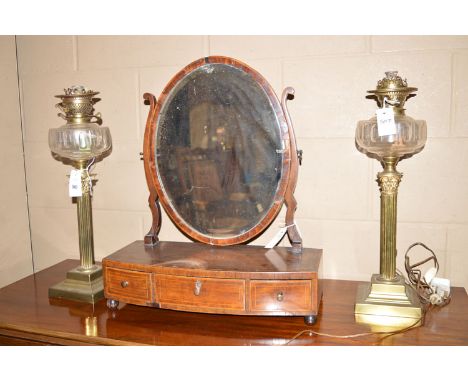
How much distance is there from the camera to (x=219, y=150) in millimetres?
1437

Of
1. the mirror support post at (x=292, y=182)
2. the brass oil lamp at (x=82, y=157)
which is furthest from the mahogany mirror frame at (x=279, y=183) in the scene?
the brass oil lamp at (x=82, y=157)

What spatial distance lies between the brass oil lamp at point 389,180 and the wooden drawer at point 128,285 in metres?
0.59

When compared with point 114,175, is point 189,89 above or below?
above

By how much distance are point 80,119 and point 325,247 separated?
89 centimetres

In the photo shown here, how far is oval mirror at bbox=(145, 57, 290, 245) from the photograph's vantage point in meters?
1.39

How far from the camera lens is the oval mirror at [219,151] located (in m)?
1.39

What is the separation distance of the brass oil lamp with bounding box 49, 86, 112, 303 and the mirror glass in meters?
0.21

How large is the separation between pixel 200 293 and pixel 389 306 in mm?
506

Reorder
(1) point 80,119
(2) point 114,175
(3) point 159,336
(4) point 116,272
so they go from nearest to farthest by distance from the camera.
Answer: (3) point 159,336 → (4) point 116,272 → (1) point 80,119 → (2) point 114,175

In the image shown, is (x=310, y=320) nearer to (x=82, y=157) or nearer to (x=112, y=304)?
(x=112, y=304)

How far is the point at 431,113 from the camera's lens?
142cm

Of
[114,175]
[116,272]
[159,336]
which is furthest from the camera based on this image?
[114,175]
